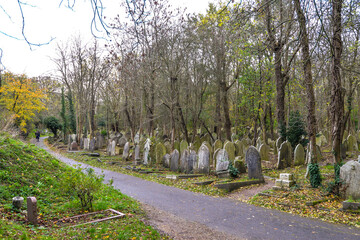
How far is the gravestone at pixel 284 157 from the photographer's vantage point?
507 inches

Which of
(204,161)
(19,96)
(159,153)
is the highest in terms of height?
(19,96)

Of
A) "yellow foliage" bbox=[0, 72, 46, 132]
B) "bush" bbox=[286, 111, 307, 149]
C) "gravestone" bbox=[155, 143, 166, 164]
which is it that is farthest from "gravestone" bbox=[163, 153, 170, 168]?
"yellow foliage" bbox=[0, 72, 46, 132]

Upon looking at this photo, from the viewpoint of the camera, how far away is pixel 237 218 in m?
7.03

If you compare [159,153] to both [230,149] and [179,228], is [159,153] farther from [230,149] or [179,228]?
[179,228]

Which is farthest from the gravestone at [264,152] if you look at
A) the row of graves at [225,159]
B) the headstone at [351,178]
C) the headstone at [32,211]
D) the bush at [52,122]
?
the bush at [52,122]

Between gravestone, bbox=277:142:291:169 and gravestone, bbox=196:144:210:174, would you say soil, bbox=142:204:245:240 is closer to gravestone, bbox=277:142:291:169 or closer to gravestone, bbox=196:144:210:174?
gravestone, bbox=196:144:210:174

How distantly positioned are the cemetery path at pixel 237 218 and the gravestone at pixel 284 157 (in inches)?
194

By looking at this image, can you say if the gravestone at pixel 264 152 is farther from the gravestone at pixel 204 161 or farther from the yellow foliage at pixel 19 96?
the yellow foliage at pixel 19 96

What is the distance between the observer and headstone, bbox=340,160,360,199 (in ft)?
24.6

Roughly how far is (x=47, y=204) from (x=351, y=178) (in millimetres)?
7979

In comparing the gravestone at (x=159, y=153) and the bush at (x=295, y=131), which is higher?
the bush at (x=295, y=131)

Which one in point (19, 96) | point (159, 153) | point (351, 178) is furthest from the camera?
point (19, 96)

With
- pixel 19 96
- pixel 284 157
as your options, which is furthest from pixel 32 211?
pixel 19 96

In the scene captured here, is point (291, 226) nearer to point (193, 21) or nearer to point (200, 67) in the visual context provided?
point (200, 67)
